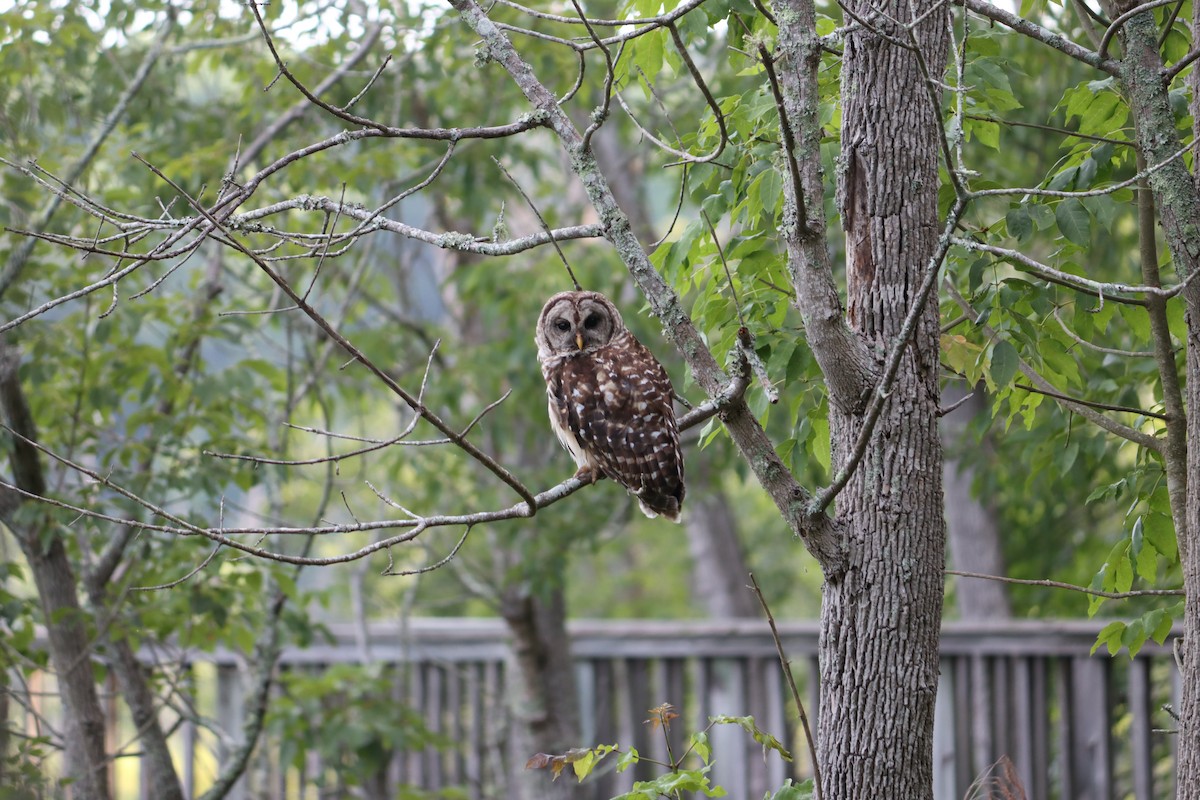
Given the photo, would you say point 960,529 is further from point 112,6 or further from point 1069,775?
point 112,6

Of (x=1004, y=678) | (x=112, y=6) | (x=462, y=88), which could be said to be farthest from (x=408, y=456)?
(x=1004, y=678)

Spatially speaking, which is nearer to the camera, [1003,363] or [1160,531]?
[1003,363]

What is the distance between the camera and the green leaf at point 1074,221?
2.12m

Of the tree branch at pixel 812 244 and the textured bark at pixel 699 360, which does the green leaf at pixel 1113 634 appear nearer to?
the textured bark at pixel 699 360

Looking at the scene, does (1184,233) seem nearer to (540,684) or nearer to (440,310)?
(540,684)

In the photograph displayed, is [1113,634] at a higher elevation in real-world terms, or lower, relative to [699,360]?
lower

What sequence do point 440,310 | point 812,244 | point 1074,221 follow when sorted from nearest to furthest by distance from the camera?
point 812,244
point 1074,221
point 440,310

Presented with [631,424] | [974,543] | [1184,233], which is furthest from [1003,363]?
[974,543]

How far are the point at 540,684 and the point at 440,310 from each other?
3302mm

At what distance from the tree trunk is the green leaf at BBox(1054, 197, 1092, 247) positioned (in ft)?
0.82

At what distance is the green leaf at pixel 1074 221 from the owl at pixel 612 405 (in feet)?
3.74

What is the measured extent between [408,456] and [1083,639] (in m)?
3.16

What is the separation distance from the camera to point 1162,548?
2445 millimetres

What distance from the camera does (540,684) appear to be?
5.55m
